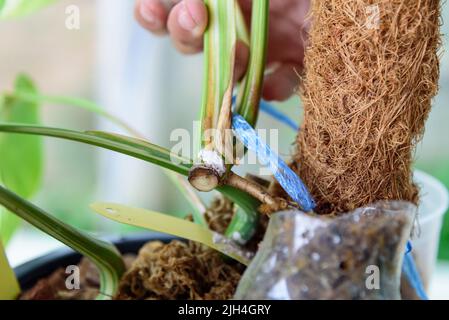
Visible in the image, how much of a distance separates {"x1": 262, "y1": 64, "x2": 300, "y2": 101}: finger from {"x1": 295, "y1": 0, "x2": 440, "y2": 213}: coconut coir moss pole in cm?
23

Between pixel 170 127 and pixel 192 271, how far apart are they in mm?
770

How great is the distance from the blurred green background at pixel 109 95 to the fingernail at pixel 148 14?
0.44 metres

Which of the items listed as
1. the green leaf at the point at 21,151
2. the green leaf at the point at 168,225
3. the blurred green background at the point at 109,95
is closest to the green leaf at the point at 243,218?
the green leaf at the point at 168,225

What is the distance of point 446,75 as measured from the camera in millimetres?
1107

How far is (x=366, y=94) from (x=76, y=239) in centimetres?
26

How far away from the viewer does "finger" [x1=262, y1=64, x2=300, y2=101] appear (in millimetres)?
658

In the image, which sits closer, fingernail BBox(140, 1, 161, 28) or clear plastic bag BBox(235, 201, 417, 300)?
clear plastic bag BBox(235, 201, 417, 300)

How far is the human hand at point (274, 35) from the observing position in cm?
57

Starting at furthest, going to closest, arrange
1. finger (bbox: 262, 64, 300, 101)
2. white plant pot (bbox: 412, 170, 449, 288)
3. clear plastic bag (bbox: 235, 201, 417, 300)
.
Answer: finger (bbox: 262, 64, 300, 101), white plant pot (bbox: 412, 170, 449, 288), clear plastic bag (bbox: 235, 201, 417, 300)

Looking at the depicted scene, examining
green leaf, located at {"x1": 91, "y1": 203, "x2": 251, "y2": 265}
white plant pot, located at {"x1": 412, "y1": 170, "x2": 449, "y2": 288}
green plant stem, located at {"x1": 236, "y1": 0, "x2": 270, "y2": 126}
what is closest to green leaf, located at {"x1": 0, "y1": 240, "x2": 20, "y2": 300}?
green leaf, located at {"x1": 91, "y1": 203, "x2": 251, "y2": 265}

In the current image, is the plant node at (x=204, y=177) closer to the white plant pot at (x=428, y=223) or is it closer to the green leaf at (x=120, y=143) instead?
the green leaf at (x=120, y=143)

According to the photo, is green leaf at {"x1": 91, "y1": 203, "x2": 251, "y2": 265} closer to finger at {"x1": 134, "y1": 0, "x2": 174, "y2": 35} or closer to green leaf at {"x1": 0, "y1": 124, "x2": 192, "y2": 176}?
green leaf at {"x1": 0, "y1": 124, "x2": 192, "y2": 176}

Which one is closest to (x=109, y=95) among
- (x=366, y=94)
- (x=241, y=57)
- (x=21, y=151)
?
(x=21, y=151)
